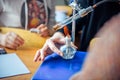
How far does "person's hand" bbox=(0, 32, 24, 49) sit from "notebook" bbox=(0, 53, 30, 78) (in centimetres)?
12

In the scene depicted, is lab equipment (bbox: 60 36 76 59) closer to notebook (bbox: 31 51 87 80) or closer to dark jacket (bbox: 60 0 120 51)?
notebook (bbox: 31 51 87 80)

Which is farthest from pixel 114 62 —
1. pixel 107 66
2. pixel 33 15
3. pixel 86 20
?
pixel 33 15

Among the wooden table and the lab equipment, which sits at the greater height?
the lab equipment

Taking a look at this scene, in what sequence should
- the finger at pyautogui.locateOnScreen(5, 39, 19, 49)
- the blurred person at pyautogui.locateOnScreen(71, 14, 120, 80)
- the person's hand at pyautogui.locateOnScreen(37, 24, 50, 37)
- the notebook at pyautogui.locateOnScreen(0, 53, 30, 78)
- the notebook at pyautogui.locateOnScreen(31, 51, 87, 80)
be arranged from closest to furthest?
the blurred person at pyautogui.locateOnScreen(71, 14, 120, 80) < the notebook at pyautogui.locateOnScreen(31, 51, 87, 80) < the notebook at pyautogui.locateOnScreen(0, 53, 30, 78) < the finger at pyautogui.locateOnScreen(5, 39, 19, 49) < the person's hand at pyautogui.locateOnScreen(37, 24, 50, 37)

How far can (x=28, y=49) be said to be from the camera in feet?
3.89

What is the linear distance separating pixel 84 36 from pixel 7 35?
44 cm

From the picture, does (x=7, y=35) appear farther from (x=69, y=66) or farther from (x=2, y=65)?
(x=69, y=66)

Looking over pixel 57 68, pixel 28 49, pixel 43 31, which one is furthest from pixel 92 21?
pixel 57 68

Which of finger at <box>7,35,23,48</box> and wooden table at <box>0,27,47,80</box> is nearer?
wooden table at <box>0,27,47,80</box>

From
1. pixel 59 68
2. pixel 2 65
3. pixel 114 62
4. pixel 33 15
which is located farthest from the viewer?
pixel 33 15

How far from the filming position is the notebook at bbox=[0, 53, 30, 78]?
93 centimetres

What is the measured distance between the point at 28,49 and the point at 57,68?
364 mm

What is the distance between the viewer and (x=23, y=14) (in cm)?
141

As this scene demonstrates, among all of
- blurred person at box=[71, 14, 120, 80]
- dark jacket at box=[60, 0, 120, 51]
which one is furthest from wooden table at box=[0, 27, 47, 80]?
blurred person at box=[71, 14, 120, 80]
